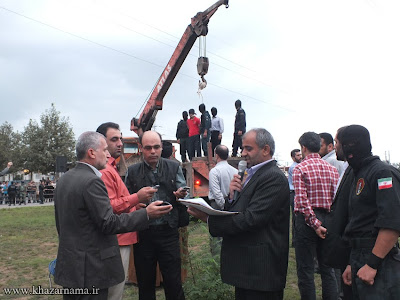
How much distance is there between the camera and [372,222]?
250 cm

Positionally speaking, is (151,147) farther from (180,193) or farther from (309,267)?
(309,267)

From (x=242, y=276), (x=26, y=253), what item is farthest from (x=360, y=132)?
(x=26, y=253)

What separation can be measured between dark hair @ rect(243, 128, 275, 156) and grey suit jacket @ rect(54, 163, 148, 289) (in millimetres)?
1186

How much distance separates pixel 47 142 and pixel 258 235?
1689 inches

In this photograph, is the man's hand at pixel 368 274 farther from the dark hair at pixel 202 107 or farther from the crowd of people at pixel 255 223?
the dark hair at pixel 202 107

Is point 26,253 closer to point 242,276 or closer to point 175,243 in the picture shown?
point 175,243

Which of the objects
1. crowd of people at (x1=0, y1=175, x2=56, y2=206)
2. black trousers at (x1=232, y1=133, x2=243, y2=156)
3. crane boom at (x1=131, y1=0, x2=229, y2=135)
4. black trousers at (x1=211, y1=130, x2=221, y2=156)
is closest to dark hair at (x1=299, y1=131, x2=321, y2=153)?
black trousers at (x1=232, y1=133, x2=243, y2=156)

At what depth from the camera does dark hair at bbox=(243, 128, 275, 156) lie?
283cm

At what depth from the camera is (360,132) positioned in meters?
2.66

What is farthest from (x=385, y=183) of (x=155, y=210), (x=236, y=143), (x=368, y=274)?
(x=236, y=143)

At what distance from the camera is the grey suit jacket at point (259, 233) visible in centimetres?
258

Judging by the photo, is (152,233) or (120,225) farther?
(152,233)

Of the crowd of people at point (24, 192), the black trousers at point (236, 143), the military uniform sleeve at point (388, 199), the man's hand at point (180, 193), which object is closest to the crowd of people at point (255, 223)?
the military uniform sleeve at point (388, 199)

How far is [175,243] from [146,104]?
34.8 feet
